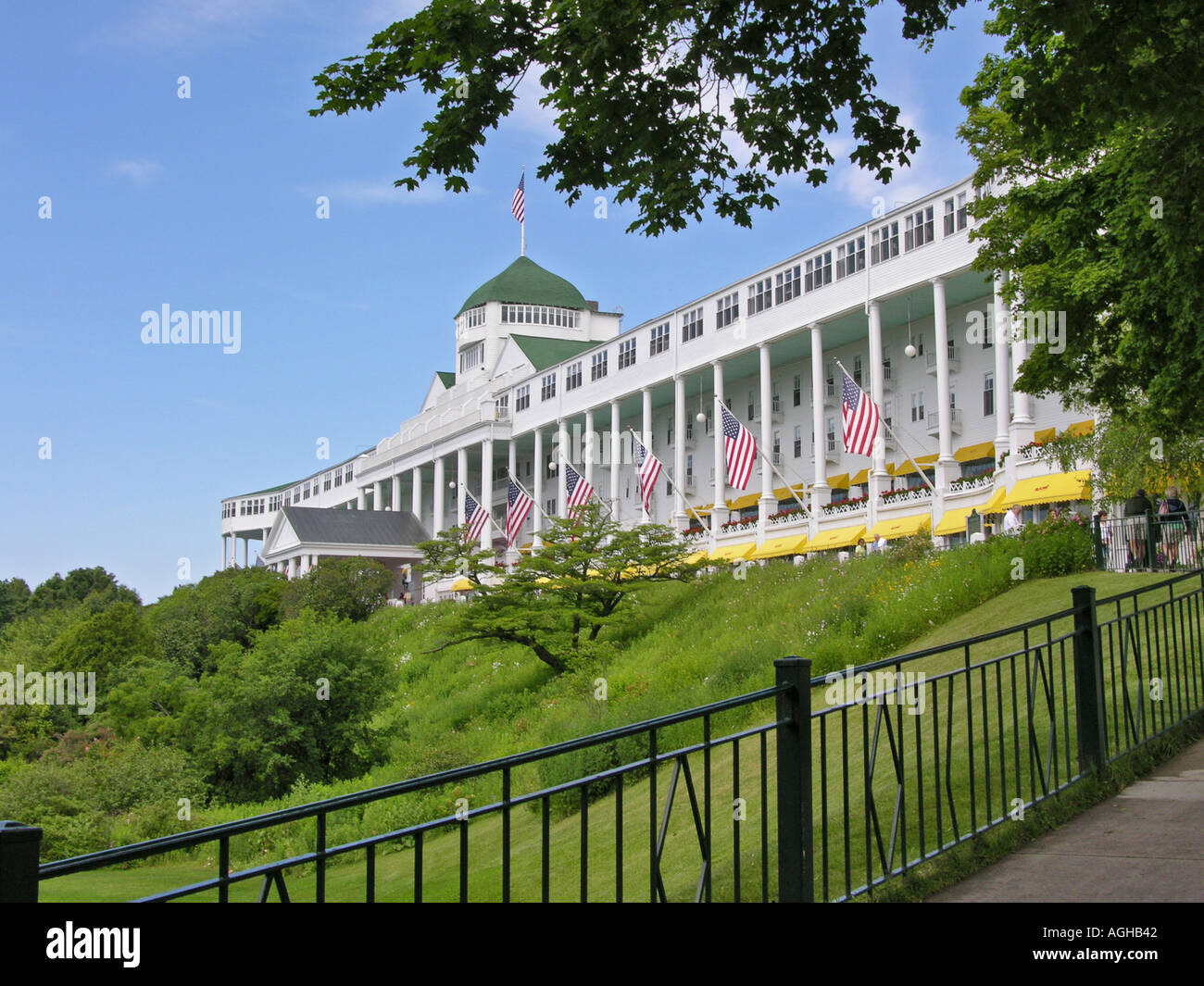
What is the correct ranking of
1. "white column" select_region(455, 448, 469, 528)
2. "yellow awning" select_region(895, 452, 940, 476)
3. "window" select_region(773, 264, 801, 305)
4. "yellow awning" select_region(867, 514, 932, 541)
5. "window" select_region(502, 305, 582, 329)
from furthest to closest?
"window" select_region(502, 305, 582, 329)
"white column" select_region(455, 448, 469, 528)
"window" select_region(773, 264, 801, 305)
"yellow awning" select_region(895, 452, 940, 476)
"yellow awning" select_region(867, 514, 932, 541)

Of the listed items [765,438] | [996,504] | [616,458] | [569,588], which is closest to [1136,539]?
[996,504]

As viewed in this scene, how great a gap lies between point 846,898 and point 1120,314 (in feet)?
41.0

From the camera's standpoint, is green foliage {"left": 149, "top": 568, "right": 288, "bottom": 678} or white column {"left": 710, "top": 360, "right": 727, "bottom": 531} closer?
white column {"left": 710, "top": 360, "right": 727, "bottom": 531}

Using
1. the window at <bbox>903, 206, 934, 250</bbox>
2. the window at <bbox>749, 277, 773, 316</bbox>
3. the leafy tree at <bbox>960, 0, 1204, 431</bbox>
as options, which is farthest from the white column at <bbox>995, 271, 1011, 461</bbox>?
the leafy tree at <bbox>960, 0, 1204, 431</bbox>

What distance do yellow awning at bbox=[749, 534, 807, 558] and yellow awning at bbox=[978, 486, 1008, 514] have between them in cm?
920

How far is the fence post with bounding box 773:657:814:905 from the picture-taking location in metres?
5.79

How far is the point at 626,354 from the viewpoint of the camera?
5994 centimetres

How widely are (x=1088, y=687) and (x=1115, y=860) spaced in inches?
78.6

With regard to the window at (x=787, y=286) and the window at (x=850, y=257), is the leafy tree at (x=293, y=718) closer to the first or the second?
the window at (x=850, y=257)

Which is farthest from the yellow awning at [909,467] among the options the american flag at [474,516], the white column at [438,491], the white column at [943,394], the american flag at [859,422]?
the white column at [438,491]

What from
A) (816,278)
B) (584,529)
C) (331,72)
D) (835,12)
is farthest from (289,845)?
(816,278)

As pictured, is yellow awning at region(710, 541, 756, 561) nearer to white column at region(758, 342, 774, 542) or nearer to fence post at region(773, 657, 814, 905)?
white column at region(758, 342, 774, 542)

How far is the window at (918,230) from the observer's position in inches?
1572

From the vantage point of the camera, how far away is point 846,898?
638cm
